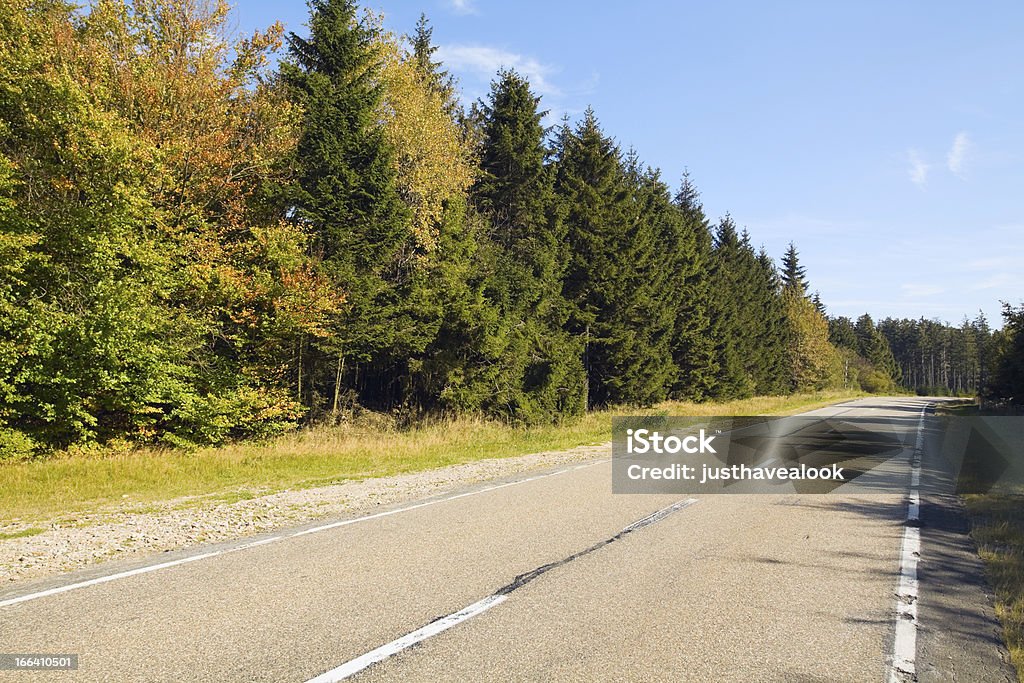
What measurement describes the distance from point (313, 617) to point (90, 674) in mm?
1465

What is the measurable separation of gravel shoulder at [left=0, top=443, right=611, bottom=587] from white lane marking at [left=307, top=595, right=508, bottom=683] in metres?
3.98

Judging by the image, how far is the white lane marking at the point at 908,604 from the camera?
161 inches

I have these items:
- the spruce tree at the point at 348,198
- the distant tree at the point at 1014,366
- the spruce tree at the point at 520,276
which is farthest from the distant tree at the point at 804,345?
the spruce tree at the point at 348,198

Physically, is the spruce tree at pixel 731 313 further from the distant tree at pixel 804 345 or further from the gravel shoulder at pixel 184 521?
the gravel shoulder at pixel 184 521

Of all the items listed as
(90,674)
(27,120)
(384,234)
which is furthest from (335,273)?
(90,674)

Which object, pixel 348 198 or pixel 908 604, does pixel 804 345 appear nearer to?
pixel 348 198

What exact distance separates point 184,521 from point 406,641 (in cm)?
555

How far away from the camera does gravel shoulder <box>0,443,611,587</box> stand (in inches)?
260

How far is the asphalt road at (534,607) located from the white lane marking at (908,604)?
43 mm

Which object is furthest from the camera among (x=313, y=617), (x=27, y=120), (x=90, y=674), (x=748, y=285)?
(x=748, y=285)

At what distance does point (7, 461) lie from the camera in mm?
12883

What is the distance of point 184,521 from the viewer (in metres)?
8.44

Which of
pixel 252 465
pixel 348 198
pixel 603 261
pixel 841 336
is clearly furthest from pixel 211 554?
pixel 841 336

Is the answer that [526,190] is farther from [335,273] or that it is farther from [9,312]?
[9,312]
